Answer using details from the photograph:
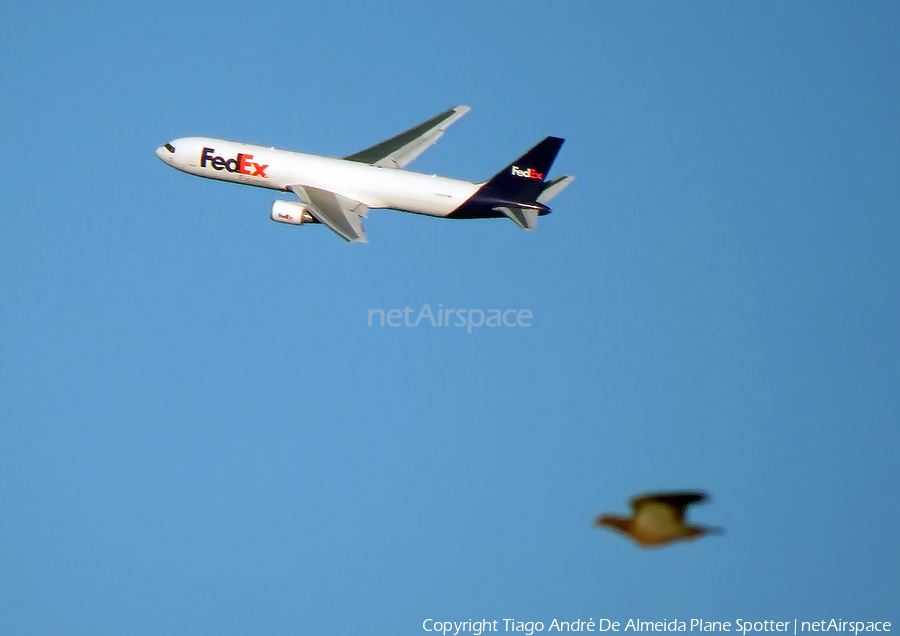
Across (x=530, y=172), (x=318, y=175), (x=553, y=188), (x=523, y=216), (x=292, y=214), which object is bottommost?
(x=523, y=216)

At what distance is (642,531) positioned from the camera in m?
41.4

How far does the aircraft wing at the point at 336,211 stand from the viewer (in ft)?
267

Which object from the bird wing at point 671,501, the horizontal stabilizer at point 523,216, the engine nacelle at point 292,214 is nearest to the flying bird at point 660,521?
the bird wing at point 671,501

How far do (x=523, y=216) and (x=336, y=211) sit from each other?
471 inches

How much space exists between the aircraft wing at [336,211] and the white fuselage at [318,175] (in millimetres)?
483

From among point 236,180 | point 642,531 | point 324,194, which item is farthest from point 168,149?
point 642,531

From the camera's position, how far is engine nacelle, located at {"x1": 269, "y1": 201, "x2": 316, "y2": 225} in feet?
276

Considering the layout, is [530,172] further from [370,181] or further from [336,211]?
[336,211]

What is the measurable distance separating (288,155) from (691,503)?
51.2m

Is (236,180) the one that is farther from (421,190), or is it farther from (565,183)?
(565,183)

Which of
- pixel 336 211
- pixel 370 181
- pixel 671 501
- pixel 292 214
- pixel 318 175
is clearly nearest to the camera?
pixel 671 501

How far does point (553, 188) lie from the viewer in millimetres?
81812

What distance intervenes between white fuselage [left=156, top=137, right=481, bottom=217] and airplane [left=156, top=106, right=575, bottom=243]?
0.06m

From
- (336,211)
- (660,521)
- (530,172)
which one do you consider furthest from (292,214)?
(660,521)
